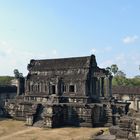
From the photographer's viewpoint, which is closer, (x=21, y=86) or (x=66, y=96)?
(x=66, y=96)

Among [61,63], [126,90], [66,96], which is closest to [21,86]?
[61,63]

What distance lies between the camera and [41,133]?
84.9ft

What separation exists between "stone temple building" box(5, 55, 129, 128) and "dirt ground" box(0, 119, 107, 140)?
5.65 feet

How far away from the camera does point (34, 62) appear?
39781 mm

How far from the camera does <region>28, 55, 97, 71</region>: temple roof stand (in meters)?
34.9

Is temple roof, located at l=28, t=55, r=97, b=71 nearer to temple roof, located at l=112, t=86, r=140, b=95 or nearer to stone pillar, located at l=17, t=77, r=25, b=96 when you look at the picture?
stone pillar, located at l=17, t=77, r=25, b=96

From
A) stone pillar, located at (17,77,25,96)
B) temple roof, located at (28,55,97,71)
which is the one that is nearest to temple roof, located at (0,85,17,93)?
stone pillar, located at (17,77,25,96)

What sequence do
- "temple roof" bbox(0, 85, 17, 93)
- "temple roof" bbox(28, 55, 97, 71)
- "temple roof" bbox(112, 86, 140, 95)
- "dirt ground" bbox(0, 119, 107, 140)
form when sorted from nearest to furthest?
"dirt ground" bbox(0, 119, 107, 140)
"temple roof" bbox(28, 55, 97, 71)
"temple roof" bbox(0, 85, 17, 93)
"temple roof" bbox(112, 86, 140, 95)

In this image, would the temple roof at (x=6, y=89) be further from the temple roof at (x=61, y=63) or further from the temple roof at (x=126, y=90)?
the temple roof at (x=126, y=90)

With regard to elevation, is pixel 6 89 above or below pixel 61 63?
below

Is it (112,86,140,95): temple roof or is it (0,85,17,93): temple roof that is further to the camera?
(112,86,140,95): temple roof

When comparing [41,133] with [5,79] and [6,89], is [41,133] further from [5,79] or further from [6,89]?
[5,79]

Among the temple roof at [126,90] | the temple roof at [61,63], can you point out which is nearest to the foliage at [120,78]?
the temple roof at [126,90]

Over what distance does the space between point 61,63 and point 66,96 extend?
4.90 metres
